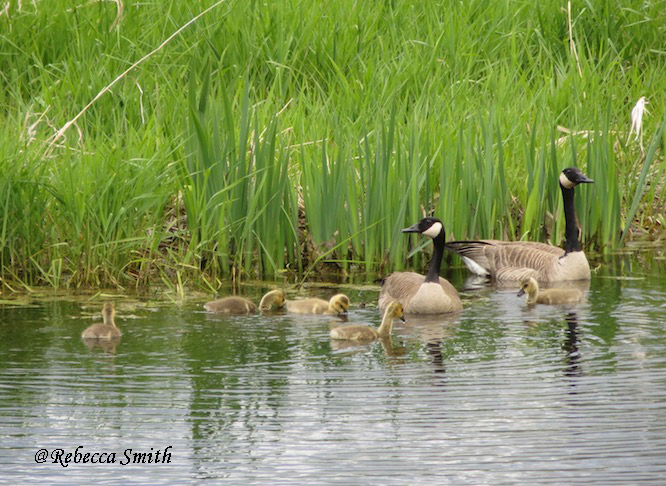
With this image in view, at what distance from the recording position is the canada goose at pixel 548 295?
1108cm

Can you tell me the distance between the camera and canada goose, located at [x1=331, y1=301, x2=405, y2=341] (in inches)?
372

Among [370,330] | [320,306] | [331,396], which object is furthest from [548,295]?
[331,396]

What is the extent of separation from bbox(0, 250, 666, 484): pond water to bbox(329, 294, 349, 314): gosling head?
0.14m

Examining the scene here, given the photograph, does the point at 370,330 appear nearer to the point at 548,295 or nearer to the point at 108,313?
the point at 108,313

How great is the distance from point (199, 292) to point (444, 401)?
4012 millimetres

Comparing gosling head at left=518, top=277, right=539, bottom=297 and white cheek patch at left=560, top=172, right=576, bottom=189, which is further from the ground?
white cheek patch at left=560, top=172, right=576, bottom=189

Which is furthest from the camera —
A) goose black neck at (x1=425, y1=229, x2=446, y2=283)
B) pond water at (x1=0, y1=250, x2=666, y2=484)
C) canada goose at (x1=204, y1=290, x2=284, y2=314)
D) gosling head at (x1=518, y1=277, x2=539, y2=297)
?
gosling head at (x1=518, y1=277, x2=539, y2=297)

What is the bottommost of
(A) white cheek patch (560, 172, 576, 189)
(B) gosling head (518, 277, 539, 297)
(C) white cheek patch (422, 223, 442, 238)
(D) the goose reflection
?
(D) the goose reflection

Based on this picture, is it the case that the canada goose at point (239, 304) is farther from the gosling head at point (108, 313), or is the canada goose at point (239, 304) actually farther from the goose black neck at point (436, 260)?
the goose black neck at point (436, 260)

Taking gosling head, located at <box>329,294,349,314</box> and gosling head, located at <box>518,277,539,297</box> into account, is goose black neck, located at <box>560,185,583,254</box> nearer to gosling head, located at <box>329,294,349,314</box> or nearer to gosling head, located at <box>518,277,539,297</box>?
gosling head, located at <box>518,277,539,297</box>

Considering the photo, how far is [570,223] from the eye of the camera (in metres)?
12.6

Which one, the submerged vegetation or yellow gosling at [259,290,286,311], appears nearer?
yellow gosling at [259,290,286,311]

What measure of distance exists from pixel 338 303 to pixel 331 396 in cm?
267

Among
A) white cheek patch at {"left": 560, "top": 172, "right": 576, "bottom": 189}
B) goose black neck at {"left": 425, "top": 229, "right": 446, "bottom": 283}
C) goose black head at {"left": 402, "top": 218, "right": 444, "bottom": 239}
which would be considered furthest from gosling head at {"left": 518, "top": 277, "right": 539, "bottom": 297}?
white cheek patch at {"left": 560, "top": 172, "right": 576, "bottom": 189}
